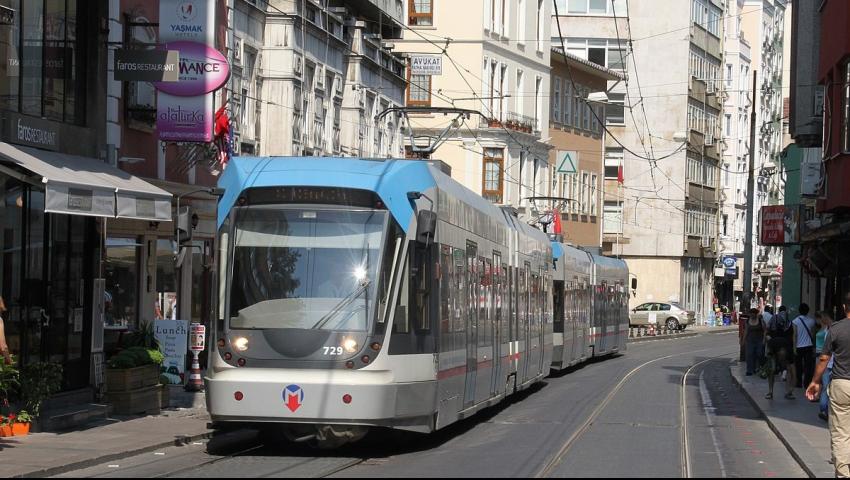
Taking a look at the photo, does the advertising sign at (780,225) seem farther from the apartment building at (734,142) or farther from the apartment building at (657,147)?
the apartment building at (734,142)

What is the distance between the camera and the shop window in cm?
2517

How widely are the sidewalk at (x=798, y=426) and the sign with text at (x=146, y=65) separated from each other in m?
10.1

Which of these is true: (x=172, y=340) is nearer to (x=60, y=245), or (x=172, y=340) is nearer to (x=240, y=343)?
(x=60, y=245)

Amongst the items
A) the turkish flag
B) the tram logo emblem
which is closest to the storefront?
the tram logo emblem

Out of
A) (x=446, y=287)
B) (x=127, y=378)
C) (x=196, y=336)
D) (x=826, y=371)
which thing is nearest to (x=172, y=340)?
(x=196, y=336)

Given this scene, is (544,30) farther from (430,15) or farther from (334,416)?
(334,416)

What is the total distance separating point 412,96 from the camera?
61.7 m

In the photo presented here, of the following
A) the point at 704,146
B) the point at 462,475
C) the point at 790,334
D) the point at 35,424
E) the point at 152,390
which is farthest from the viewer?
the point at 704,146

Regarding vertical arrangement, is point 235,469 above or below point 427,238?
below

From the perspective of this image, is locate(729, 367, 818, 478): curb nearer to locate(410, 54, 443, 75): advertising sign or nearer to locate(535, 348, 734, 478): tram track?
locate(535, 348, 734, 478): tram track

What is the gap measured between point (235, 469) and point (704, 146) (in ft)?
254

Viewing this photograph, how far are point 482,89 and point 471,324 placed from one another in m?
43.4

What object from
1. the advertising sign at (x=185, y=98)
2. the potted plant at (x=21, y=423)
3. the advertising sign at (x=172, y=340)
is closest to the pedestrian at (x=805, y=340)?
the advertising sign at (x=172, y=340)

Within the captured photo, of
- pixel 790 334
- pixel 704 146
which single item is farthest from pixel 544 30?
pixel 790 334
